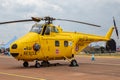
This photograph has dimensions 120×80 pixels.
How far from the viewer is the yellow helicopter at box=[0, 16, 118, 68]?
23389mm

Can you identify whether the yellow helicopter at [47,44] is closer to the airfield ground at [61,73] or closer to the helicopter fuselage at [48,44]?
the helicopter fuselage at [48,44]

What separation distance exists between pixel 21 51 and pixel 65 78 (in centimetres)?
796

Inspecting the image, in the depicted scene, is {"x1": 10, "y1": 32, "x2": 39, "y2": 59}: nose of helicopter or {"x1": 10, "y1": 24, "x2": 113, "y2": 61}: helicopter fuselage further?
{"x1": 10, "y1": 24, "x2": 113, "y2": 61}: helicopter fuselage

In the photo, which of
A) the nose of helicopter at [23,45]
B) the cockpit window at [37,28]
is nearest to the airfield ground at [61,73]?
the nose of helicopter at [23,45]

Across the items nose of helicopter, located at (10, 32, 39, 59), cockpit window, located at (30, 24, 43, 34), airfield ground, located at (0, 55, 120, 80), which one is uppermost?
cockpit window, located at (30, 24, 43, 34)

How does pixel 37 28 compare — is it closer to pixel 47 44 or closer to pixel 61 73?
pixel 47 44

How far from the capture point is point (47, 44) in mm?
24969

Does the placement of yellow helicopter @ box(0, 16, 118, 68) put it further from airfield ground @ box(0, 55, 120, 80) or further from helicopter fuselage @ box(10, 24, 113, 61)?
airfield ground @ box(0, 55, 120, 80)

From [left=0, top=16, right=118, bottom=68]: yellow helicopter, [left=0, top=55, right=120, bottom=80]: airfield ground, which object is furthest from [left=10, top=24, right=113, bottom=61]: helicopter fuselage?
[left=0, top=55, right=120, bottom=80]: airfield ground

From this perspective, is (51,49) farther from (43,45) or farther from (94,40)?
(94,40)

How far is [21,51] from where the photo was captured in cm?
2316

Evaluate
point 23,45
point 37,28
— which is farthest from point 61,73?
point 37,28

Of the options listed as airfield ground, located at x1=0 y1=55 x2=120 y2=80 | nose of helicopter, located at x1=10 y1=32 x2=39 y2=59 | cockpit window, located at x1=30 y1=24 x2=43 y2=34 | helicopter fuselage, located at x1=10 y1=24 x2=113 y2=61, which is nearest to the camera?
airfield ground, located at x1=0 y1=55 x2=120 y2=80

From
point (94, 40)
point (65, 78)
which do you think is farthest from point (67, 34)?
point (65, 78)
